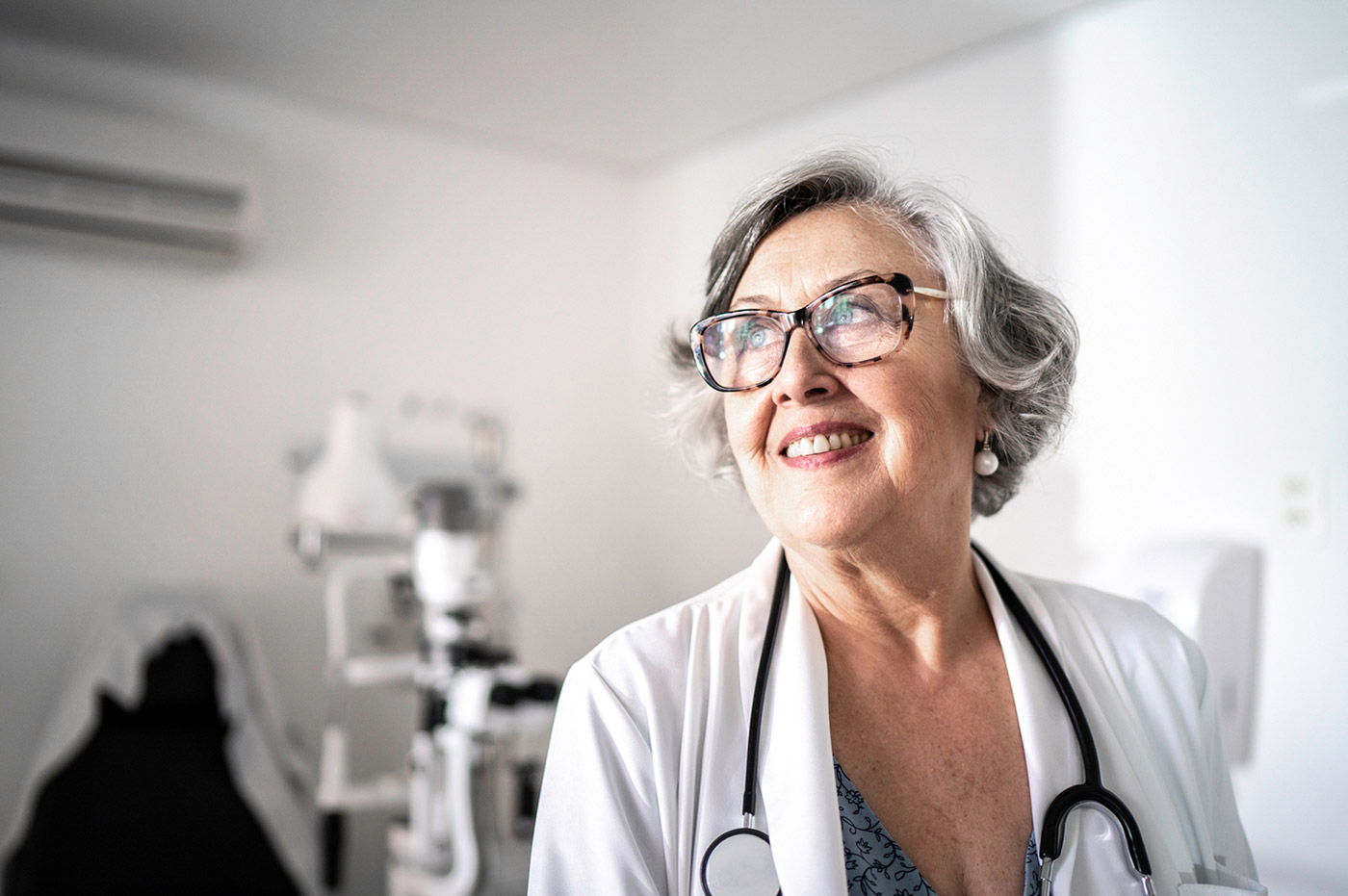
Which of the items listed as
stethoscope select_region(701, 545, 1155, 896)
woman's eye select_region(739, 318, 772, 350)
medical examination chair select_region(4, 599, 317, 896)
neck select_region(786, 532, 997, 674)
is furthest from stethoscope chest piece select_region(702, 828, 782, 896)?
medical examination chair select_region(4, 599, 317, 896)

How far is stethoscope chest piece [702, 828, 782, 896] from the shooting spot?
33.3 inches

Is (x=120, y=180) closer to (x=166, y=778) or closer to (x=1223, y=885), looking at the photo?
(x=166, y=778)

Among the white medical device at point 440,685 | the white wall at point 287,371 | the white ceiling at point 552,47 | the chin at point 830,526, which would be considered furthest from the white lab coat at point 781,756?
the white wall at point 287,371

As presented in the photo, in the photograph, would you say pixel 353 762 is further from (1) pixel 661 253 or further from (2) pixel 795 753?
(2) pixel 795 753

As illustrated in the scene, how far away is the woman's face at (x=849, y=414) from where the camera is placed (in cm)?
95

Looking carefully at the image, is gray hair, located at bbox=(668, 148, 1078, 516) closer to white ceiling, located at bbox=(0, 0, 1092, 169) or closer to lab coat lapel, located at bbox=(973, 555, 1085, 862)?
lab coat lapel, located at bbox=(973, 555, 1085, 862)

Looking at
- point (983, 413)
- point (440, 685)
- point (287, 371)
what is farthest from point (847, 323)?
point (287, 371)

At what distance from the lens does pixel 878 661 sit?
3.42ft

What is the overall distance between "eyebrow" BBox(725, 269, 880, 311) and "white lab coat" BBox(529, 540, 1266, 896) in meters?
0.31

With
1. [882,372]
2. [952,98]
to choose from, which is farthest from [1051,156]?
[882,372]

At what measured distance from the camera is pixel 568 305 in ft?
11.3

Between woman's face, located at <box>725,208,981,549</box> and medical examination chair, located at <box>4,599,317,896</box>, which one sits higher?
woman's face, located at <box>725,208,981,549</box>

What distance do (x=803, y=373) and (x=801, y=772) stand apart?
39cm

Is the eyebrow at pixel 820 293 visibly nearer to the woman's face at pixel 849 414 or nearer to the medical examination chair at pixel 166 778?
the woman's face at pixel 849 414
